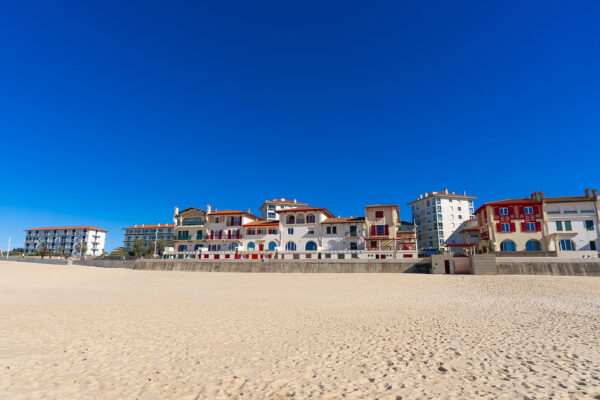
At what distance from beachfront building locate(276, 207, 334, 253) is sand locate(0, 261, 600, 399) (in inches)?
1380

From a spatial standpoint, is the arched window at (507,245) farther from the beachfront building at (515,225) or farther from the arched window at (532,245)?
the arched window at (532,245)

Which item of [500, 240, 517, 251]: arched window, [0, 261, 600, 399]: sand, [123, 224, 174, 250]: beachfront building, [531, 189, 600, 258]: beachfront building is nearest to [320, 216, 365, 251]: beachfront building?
[500, 240, 517, 251]: arched window

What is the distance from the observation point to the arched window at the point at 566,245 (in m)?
42.1

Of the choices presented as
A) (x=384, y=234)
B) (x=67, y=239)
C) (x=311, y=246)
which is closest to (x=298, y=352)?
(x=384, y=234)

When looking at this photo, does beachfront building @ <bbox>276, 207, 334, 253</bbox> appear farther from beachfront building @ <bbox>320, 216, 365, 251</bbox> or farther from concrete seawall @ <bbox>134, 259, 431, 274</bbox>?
concrete seawall @ <bbox>134, 259, 431, 274</bbox>

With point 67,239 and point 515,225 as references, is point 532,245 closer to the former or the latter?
point 515,225

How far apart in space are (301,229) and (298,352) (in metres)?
43.1

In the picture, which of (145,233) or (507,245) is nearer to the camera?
(507,245)

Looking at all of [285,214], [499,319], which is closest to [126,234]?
[285,214]

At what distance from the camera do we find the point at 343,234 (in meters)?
48.4

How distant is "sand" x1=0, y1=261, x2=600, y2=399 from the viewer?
17.5ft

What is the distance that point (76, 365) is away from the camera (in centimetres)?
652

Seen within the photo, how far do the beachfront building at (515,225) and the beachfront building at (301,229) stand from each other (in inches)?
973

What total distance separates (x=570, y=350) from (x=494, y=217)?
42687 millimetres
